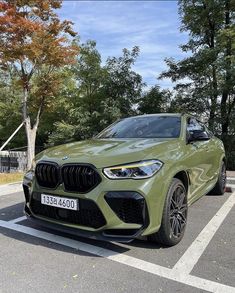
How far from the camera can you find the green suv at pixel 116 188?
3080mm

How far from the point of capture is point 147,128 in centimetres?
448

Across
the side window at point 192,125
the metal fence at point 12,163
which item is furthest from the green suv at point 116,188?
the metal fence at point 12,163

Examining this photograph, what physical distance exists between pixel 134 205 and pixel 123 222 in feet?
0.61

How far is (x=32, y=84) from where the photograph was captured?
14.1 m

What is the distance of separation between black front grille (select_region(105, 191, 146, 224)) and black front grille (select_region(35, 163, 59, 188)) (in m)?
0.64

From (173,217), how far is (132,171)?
0.77 metres

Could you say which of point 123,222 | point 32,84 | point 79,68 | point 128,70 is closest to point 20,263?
point 123,222

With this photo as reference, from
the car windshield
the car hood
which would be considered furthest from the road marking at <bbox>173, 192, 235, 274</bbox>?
the car windshield

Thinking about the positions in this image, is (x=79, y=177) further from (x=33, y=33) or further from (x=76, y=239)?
(x=33, y=33)

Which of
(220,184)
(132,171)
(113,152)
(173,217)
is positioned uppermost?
(113,152)

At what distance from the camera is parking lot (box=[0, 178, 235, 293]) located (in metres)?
2.76

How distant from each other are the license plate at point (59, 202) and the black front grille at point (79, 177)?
0.11m

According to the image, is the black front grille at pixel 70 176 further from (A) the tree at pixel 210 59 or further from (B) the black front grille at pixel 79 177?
(A) the tree at pixel 210 59

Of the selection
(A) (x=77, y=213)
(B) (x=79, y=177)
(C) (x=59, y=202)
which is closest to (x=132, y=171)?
(B) (x=79, y=177)
